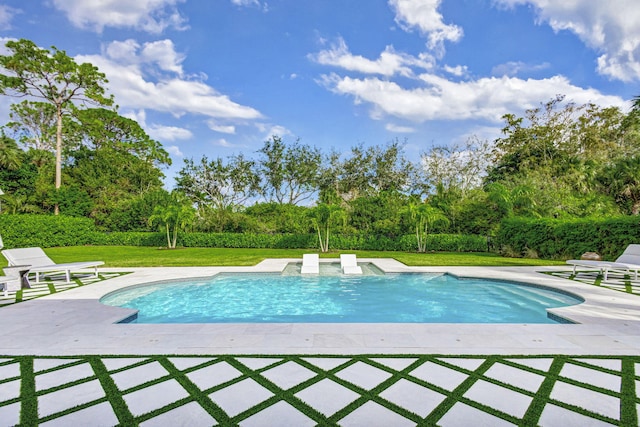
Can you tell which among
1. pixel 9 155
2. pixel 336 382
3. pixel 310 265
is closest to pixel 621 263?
pixel 310 265

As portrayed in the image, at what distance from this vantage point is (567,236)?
45.0 ft

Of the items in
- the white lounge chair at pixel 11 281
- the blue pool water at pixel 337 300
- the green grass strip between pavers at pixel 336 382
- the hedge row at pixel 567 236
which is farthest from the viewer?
the hedge row at pixel 567 236

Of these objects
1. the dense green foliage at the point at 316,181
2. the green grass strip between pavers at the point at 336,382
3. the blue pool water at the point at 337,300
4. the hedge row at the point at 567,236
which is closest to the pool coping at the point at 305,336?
the green grass strip between pavers at the point at 336,382

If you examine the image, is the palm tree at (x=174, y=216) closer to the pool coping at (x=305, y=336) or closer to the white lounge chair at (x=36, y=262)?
the white lounge chair at (x=36, y=262)

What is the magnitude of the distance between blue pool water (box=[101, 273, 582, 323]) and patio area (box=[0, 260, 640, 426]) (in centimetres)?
185

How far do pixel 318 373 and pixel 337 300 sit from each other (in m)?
4.95

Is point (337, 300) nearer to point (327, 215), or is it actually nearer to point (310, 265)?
point (310, 265)

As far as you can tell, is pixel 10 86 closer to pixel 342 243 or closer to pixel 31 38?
pixel 31 38

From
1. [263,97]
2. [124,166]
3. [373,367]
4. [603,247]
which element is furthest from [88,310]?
[124,166]

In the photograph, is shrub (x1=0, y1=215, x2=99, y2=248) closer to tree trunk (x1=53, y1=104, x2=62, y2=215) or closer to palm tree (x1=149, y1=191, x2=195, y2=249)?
tree trunk (x1=53, y1=104, x2=62, y2=215)

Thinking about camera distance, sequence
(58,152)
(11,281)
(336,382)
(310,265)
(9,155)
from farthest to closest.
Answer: (58,152)
(9,155)
(310,265)
(11,281)
(336,382)

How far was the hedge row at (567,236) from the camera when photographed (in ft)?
38.4

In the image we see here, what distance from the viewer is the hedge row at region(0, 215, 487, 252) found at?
19172mm

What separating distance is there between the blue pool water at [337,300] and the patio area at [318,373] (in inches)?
73.0
